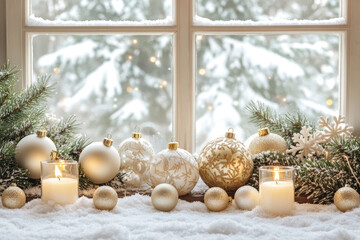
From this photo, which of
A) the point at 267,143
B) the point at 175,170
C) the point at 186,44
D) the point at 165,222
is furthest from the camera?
the point at 186,44

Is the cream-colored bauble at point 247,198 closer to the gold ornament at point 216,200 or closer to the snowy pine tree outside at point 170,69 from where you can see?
the gold ornament at point 216,200

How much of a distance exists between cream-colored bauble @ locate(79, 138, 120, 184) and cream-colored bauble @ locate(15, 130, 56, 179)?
0.11 metres

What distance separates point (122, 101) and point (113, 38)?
0.78 ft

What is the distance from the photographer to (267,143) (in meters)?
1.40

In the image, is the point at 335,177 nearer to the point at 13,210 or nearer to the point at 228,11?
the point at 228,11

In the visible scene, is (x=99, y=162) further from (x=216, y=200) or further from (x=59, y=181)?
(x=216, y=200)

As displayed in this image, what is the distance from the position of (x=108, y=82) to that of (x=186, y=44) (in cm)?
32

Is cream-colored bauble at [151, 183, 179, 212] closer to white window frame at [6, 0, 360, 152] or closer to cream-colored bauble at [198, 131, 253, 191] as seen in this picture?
cream-colored bauble at [198, 131, 253, 191]

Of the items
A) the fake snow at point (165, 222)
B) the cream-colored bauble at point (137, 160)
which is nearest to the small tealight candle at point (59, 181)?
the fake snow at point (165, 222)

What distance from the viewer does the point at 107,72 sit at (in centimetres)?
162

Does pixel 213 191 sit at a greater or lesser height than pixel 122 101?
lesser

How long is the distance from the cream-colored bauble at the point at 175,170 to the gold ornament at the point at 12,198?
377mm

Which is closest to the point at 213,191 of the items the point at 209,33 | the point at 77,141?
the point at 77,141

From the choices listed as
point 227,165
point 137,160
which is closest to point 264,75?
point 227,165
